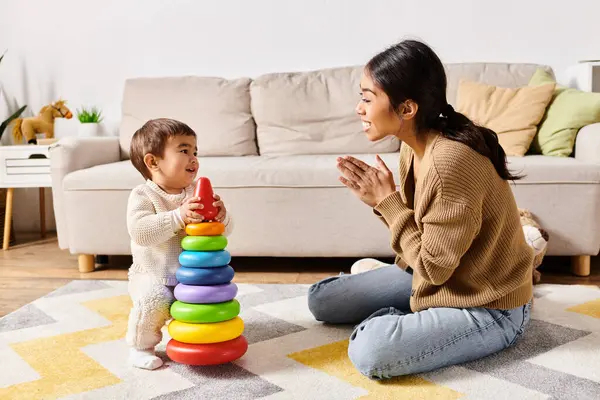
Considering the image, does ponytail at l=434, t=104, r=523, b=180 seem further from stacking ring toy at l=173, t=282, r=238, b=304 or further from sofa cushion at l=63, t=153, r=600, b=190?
sofa cushion at l=63, t=153, r=600, b=190

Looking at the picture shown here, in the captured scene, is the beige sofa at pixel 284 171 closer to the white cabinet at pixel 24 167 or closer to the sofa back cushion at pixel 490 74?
the sofa back cushion at pixel 490 74

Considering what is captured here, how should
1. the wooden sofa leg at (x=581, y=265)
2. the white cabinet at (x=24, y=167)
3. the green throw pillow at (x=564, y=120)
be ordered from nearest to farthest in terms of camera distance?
the wooden sofa leg at (x=581, y=265) → the green throw pillow at (x=564, y=120) → the white cabinet at (x=24, y=167)

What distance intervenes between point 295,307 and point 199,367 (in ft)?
1.92

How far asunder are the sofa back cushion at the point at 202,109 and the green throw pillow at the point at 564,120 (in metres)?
1.35

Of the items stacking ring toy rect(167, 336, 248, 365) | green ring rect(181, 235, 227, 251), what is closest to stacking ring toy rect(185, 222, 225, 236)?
green ring rect(181, 235, 227, 251)

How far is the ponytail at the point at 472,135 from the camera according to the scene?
56.3 inches

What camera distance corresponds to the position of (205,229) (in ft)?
4.87

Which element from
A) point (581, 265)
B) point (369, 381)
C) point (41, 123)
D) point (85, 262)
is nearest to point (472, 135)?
point (369, 381)

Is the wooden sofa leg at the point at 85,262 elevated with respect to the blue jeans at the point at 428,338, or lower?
lower

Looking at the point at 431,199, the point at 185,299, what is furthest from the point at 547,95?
the point at 185,299

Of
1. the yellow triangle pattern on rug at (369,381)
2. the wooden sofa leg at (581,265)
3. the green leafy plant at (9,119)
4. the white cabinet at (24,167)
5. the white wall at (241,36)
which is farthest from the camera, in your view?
the green leafy plant at (9,119)

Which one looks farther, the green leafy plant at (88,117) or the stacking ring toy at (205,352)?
the green leafy plant at (88,117)

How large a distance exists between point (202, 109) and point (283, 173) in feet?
2.65

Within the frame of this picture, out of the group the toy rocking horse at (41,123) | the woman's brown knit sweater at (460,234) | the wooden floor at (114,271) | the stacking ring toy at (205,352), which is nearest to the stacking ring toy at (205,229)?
the stacking ring toy at (205,352)
